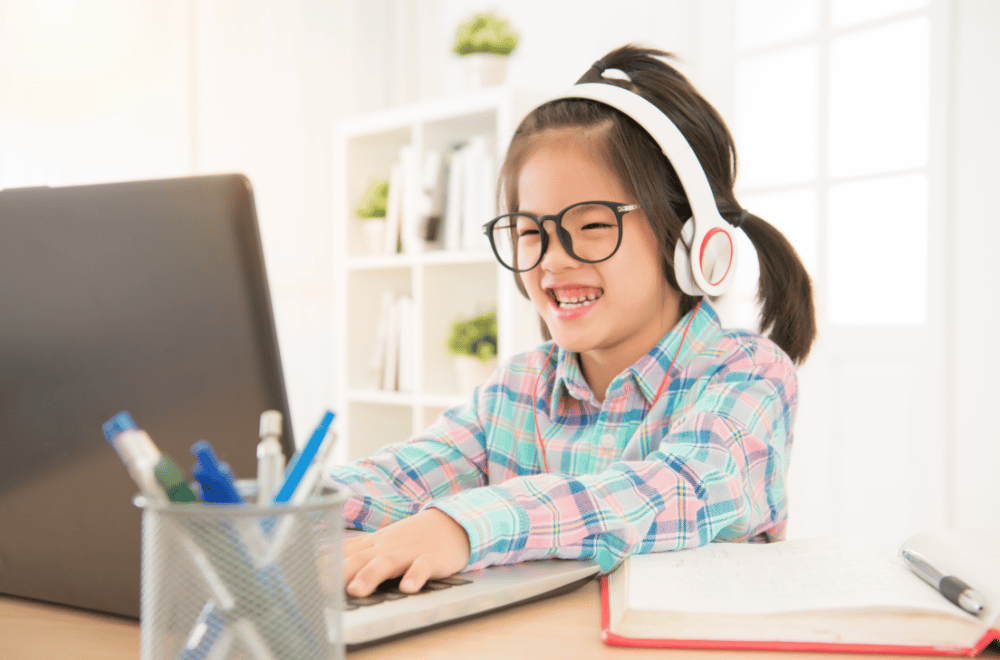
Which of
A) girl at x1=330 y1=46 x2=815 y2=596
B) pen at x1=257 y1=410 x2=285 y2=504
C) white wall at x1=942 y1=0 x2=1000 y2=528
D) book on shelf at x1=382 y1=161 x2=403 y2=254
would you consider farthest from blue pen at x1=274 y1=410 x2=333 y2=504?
book on shelf at x1=382 y1=161 x2=403 y2=254

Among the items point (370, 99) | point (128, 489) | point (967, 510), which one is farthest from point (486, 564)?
point (370, 99)

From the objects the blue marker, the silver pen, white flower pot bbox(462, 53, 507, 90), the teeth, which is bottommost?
the silver pen

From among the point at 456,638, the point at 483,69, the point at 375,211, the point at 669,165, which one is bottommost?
the point at 456,638

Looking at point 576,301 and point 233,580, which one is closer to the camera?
point 233,580

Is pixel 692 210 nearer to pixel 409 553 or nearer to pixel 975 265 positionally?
pixel 409 553

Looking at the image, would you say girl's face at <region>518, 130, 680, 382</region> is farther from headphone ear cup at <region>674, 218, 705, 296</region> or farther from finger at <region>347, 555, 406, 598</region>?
finger at <region>347, 555, 406, 598</region>

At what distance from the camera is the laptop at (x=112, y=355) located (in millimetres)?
504

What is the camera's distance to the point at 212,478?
0.41 meters

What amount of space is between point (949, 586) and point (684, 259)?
573 millimetres

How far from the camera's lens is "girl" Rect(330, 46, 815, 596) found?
89cm

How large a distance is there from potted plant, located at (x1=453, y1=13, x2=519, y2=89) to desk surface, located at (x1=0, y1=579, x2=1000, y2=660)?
2202 millimetres

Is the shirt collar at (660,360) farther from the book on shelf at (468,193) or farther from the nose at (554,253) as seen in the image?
the book on shelf at (468,193)

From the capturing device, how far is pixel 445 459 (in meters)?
1.13

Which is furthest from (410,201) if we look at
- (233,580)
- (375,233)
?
(233,580)
